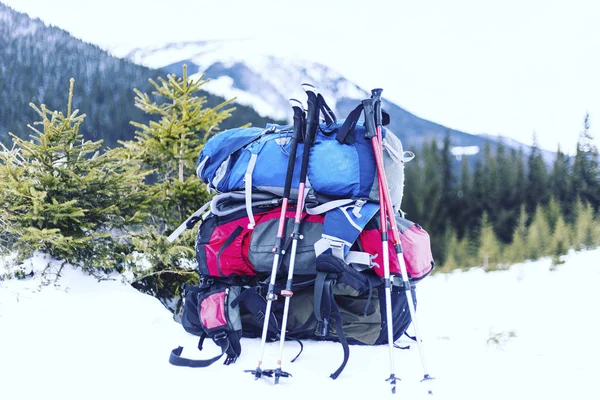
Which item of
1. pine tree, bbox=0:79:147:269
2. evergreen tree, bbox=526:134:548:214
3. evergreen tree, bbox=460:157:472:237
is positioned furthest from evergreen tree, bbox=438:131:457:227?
pine tree, bbox=0:79:147:269

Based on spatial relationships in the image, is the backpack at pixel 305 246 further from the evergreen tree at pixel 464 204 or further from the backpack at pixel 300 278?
the evergreen tree at pixel 464 204

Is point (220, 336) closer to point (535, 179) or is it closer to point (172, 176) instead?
point (172, 176)

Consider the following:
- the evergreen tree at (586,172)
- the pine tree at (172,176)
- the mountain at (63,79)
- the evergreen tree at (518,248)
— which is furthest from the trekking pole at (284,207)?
the mountain at (63,79)

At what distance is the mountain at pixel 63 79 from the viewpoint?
3472cm

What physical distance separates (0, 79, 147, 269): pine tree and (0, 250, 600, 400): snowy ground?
0.27 meters

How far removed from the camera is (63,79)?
40.1 metres

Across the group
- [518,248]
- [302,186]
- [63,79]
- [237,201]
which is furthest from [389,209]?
[63,79]

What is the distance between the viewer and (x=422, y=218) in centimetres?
3020

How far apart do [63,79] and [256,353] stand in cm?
4488

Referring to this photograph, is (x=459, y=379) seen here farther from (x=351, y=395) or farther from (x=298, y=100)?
(x=298, y=100)

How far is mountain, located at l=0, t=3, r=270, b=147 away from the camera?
34.7 meters

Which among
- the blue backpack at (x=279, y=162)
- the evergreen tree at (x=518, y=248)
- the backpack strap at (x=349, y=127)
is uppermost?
the backpack strap at (x=349, y=127)

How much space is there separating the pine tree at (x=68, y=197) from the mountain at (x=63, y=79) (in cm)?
3078

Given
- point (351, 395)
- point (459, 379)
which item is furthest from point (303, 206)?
point (459, 379)
